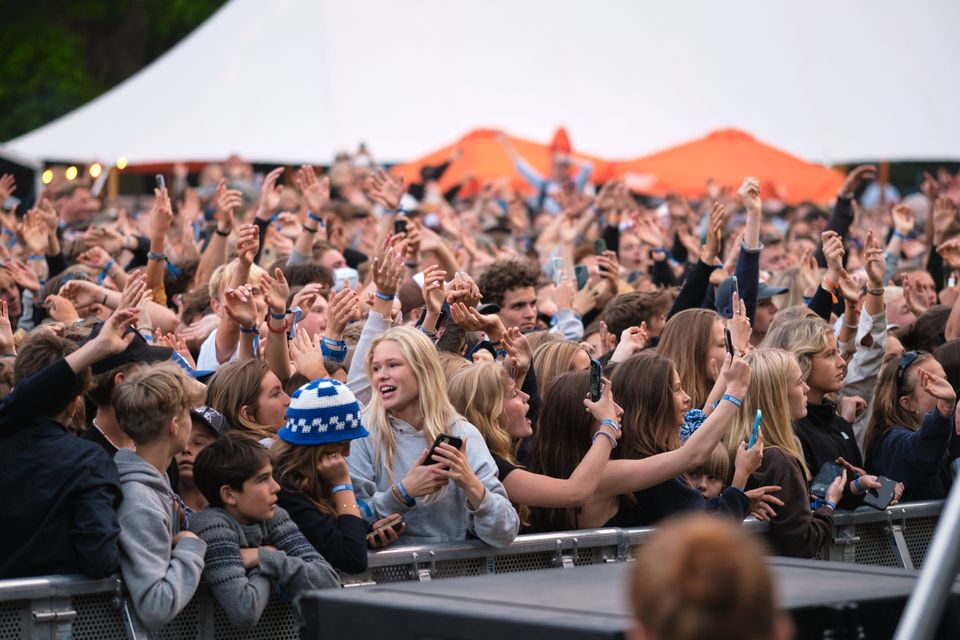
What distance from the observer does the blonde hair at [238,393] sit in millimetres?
5406

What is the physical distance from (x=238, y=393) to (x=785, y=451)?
7.94 feet

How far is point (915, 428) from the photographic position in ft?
22.9

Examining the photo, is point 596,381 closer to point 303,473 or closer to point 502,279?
point 303,473

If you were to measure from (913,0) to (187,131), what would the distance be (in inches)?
524

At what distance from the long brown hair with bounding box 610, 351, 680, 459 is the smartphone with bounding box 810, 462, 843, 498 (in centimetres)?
80

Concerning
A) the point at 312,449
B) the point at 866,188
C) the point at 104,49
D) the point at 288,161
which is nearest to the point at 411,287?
the point at 312,449

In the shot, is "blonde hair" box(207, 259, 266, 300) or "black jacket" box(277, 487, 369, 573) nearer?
"black jacket" box(277, 487, 369, 573)

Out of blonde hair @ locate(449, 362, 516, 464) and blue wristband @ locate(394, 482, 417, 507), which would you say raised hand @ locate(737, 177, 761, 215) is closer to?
blonde hair @ locate(449, 362, 516, 464)

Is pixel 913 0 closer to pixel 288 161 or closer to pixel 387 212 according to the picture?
pixel 288 161

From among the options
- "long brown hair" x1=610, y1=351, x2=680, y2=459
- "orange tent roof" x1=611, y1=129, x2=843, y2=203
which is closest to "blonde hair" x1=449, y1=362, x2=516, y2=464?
"long brown hair" x1=610, y1=351, x2=680, y2=459

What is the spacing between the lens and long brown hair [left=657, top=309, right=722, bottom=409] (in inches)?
265

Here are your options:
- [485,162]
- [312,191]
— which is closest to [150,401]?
[312,191]

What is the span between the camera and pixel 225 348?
22.1ft

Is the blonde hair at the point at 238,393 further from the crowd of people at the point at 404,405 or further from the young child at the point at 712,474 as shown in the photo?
the young child at the point at 712,474
